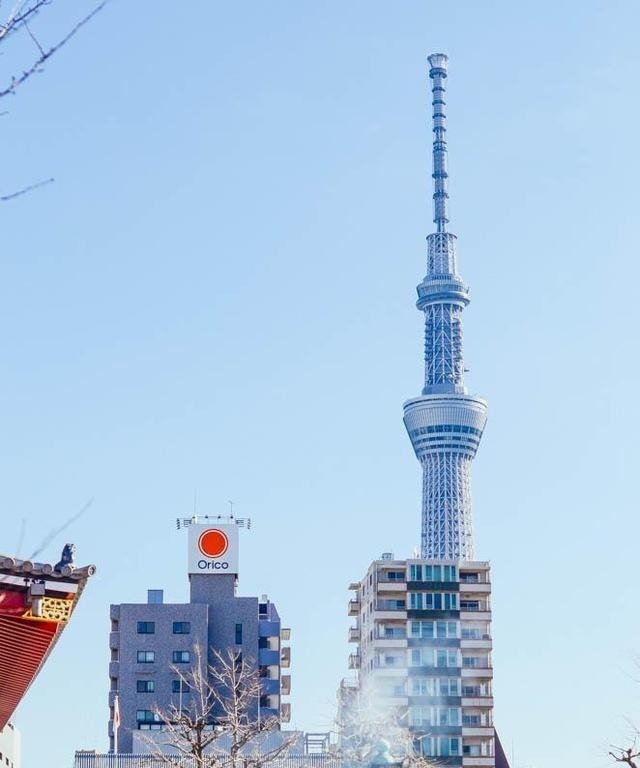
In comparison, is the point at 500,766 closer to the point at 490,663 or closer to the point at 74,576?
the point at 490,663

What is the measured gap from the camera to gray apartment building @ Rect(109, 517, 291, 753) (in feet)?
392

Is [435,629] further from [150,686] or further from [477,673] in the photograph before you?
[150,686]

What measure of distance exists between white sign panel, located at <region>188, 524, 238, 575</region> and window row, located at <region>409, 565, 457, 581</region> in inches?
754

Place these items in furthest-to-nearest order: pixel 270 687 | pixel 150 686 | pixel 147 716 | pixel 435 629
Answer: pixel 435 629 < pixel 150 686 < pixel 270 687 < pixel 147 716

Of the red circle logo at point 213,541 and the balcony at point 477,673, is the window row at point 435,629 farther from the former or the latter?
the red circle logo at point 213,541

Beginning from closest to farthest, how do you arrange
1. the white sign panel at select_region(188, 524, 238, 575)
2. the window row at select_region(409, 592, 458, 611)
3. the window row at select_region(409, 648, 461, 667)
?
the white sign panel at select_region(188, 524, 238, 575) → the window row at select_region(409, 648, 461, 667) → the window row at select_region(409, 592, 458, 611)

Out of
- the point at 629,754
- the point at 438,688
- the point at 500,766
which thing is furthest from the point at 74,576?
the point at 500,766

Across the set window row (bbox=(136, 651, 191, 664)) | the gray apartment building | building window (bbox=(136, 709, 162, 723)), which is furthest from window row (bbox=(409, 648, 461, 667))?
building window (bbox=(136, 709, 162, 723))

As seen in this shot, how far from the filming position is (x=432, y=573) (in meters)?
139

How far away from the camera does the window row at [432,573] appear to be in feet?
454

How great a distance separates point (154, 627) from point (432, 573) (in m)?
27.9

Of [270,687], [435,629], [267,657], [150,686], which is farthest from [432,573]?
[150,686]

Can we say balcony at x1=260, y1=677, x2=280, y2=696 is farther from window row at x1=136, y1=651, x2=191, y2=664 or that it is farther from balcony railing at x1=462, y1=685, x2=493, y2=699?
balcony railing at x1=462, y1=685, x2=493, y2=699

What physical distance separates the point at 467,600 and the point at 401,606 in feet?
19.5
